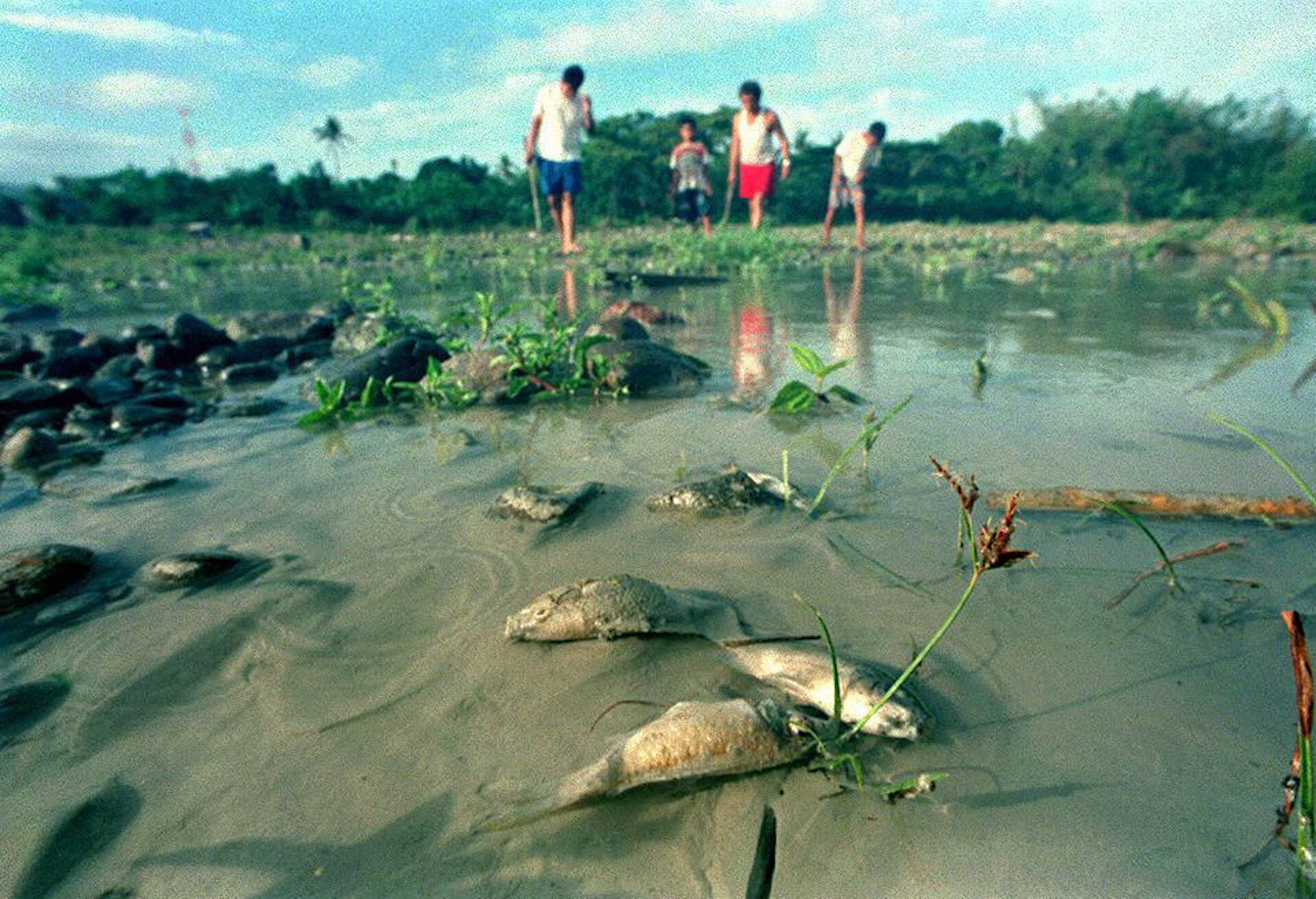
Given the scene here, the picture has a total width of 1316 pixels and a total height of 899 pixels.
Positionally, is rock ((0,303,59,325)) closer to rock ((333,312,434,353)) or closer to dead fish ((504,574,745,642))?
rock ((333,312,434,353))

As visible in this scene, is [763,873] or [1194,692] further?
[1194,692]

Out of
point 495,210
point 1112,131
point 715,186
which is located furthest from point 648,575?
point 1112,131

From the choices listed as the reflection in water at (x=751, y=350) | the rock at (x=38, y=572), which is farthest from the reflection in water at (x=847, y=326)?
the rock at (x=38, y=572)

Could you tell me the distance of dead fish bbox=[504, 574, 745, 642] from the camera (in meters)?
1.53

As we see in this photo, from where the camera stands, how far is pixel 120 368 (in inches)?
178

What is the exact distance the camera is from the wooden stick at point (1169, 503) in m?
1.86

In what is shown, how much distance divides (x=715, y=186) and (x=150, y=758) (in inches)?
1279

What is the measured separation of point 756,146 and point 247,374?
9142 millimetres

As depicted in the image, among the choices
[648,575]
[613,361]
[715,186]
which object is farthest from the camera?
[715,186]

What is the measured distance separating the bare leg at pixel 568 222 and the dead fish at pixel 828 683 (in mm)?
9483

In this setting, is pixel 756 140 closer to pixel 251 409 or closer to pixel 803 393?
pixel 803 393

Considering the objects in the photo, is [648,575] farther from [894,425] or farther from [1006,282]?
[1006,282]

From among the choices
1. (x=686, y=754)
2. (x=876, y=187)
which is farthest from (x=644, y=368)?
(x=876, y=187)

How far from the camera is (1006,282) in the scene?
27.6ft
